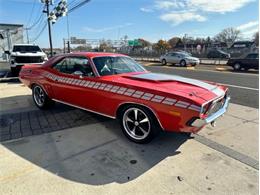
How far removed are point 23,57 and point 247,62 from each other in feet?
51.7

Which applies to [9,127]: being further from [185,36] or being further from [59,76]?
[185,36]

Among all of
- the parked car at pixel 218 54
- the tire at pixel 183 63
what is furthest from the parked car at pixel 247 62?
the parked car at pixel 218 54

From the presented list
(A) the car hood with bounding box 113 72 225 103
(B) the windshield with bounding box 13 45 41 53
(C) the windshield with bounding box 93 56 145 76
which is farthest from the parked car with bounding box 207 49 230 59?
(A) the car hood with bounding box 113 72 225 103

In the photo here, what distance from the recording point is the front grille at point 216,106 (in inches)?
133

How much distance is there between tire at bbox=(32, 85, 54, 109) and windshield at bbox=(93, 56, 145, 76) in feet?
6.31

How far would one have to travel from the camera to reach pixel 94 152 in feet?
11.4

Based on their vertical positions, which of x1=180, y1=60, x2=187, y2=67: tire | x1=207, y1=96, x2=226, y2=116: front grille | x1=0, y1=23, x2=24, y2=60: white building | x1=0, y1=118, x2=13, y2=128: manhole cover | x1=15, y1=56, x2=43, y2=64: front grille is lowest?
x1=0, y1=118, x2=13, y2=128: manhole cover

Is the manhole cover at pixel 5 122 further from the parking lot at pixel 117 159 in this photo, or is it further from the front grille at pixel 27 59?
the front grille at pixel 27 59

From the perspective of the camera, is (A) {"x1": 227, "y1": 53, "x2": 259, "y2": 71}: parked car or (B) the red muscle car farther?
(A) {"x1": 227, "y1": 53, "x2": 259, "y2": 71}: parked car

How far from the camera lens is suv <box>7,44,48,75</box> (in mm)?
11578

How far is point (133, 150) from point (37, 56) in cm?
1039

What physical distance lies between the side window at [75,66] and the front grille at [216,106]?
7.32 ft

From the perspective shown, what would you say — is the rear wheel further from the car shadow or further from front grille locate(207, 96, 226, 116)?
the car shadow

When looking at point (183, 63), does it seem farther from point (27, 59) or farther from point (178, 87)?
point (178, 87)
